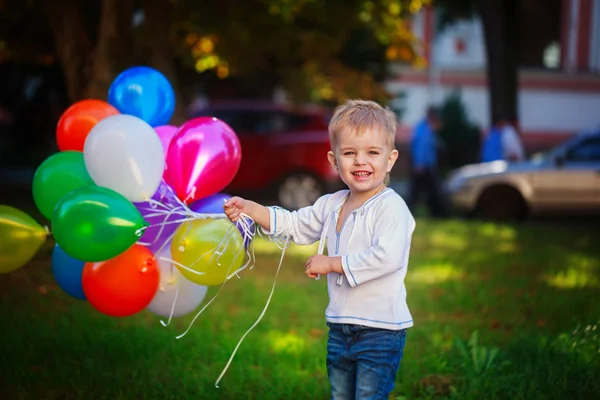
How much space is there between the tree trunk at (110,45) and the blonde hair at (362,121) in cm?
498

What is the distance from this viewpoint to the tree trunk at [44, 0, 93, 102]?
26.9 feet

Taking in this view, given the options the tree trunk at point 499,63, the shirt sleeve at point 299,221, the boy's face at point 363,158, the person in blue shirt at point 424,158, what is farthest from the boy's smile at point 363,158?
the tree trunk at point 499,63

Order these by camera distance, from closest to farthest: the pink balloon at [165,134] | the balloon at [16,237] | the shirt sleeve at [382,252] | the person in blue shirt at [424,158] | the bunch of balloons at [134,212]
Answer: the shirt sleeve at [382,252] < the bunch of balloons at [134,212] < the balloon at [16,237] < the pink balloon at [165,134] < the person in blue shirt at [424,158]

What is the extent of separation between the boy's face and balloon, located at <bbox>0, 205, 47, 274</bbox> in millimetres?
1711

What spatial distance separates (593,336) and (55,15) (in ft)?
20.6

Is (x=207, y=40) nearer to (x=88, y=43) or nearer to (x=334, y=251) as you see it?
(x=88, y=43)

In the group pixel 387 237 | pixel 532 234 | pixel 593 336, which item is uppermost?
pixel 387 237

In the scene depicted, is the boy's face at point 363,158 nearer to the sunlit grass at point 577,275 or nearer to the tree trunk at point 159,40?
the sunlit grass at point 577,275

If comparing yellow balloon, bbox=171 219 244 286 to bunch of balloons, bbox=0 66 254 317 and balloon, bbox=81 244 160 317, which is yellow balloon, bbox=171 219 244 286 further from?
balloon, bbox=81 244 160 317

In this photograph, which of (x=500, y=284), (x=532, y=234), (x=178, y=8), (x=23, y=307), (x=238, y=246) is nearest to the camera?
(x=238, y=246)

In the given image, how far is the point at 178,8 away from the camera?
912 centimetres

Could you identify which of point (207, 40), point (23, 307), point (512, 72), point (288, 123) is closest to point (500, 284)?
point (23, 307)

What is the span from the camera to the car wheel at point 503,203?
11688mm

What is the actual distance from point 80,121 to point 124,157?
0.65 metres
